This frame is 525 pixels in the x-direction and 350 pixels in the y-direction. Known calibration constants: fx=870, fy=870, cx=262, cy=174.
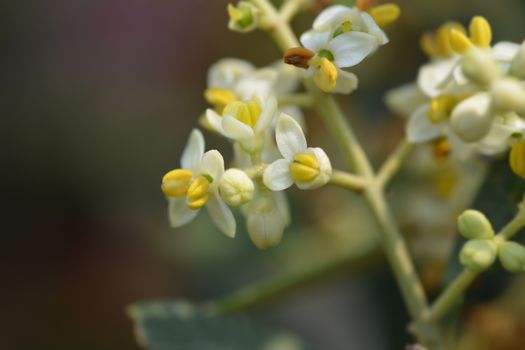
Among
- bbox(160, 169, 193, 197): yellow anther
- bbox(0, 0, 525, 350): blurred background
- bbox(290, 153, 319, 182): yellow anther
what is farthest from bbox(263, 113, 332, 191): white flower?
bbox(0, 0, 525, 350): blurred background

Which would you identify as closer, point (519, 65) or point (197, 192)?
point (519, 65)

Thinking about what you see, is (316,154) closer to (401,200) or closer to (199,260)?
(401,200)

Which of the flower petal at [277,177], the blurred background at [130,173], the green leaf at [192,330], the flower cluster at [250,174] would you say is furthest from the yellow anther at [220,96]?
the blurred background at [130,173]

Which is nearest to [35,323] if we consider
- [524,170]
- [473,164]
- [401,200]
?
[401,200]

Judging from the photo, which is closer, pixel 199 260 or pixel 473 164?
pixel 473 164

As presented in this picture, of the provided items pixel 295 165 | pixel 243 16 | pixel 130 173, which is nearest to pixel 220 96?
pixel 243 16

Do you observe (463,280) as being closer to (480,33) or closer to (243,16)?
(480,33)
